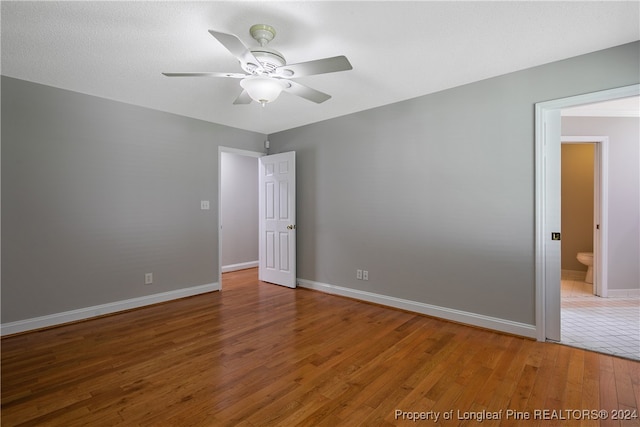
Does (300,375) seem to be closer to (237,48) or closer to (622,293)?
(237,48)

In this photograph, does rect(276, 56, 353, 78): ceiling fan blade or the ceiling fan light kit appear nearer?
rect(276, 56, 353, 78): ceiling fan blade

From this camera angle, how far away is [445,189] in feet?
10.6

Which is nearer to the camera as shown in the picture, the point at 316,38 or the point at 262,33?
the point at 262,33

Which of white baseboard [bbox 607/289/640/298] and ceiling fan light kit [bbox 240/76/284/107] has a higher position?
ceiling fan light kit [bbox 240/76/284/107]

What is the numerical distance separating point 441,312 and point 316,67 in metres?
2.81

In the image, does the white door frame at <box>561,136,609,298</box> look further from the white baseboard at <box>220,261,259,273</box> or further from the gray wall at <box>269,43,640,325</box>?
the white baseboard at <box>220,261,259,273</box>

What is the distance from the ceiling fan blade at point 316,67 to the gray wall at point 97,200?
102 inches

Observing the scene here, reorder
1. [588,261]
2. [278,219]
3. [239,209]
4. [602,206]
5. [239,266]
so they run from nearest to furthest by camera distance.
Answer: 1. [602,206]
2. [588,261]
3. [278,219]
4. [239,266]
5. [239,209]

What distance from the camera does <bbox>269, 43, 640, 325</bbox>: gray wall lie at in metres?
2.74

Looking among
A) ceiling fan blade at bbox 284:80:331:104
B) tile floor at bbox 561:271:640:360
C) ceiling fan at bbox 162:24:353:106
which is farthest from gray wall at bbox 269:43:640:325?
ceiling fan at bbox 162:24:353:106

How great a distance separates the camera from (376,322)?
3.15m

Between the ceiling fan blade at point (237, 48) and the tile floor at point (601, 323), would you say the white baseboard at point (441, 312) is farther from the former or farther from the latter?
the ceiling fan blade at point (237, 48)

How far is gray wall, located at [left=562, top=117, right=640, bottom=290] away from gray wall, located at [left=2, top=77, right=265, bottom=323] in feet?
18.2

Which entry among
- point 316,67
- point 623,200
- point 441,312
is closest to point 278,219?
point 441,312
